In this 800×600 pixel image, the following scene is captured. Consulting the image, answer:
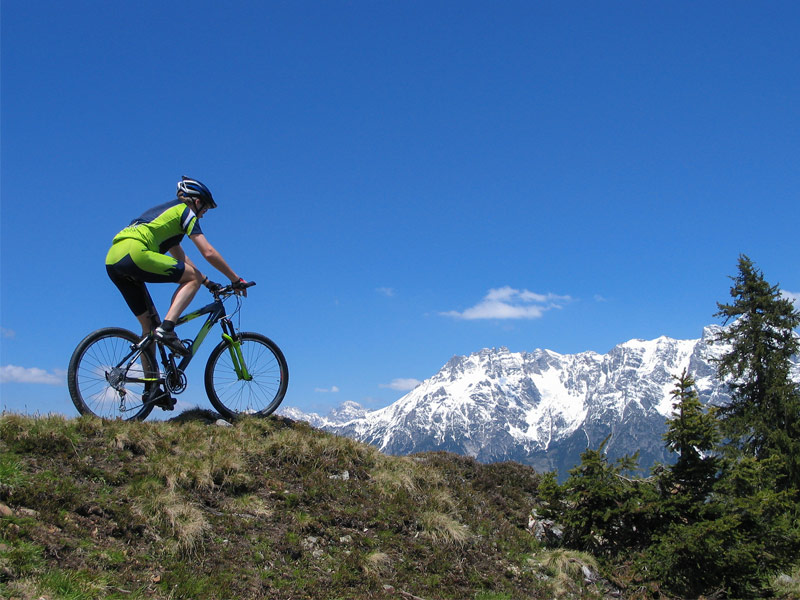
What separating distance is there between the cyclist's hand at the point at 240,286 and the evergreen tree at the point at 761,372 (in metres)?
22.0

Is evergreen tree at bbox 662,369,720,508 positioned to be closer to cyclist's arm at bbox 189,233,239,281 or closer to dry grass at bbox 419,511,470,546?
dry grass at bbox 419,511,470,546

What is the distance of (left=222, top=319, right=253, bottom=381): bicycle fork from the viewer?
35.5 ft

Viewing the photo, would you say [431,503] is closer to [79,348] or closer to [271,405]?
[271,405]

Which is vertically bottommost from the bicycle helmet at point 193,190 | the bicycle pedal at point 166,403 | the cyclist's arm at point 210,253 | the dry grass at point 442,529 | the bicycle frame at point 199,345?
→ the dry grass at point 442,529

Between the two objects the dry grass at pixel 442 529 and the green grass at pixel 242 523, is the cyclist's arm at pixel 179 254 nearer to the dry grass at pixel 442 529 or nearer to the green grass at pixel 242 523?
the green grass at pixel 242 523

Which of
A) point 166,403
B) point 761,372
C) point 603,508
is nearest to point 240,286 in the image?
point 166,403

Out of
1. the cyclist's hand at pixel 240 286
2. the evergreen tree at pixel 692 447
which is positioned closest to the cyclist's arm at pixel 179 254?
the cyclist's hand at pixel 240 286

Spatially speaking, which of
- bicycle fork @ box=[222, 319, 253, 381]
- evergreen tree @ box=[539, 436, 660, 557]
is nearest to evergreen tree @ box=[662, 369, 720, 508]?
evergreen tree @ box=[539, 436, 660, 557]

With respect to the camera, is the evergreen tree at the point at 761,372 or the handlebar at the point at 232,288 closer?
the handlebar at the point at 232,288

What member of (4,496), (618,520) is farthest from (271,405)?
(618,520)

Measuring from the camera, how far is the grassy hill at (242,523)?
21.0ft

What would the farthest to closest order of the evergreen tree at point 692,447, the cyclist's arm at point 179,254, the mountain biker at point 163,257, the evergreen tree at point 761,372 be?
the evergreen tree at point 761,372 < the evergreen tree at point 692,447 < the cyclist's arm at point 179,254 < the mountain biker at point 163,257

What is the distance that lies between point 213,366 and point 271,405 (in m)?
1.52

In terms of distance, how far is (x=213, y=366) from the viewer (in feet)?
35.6
